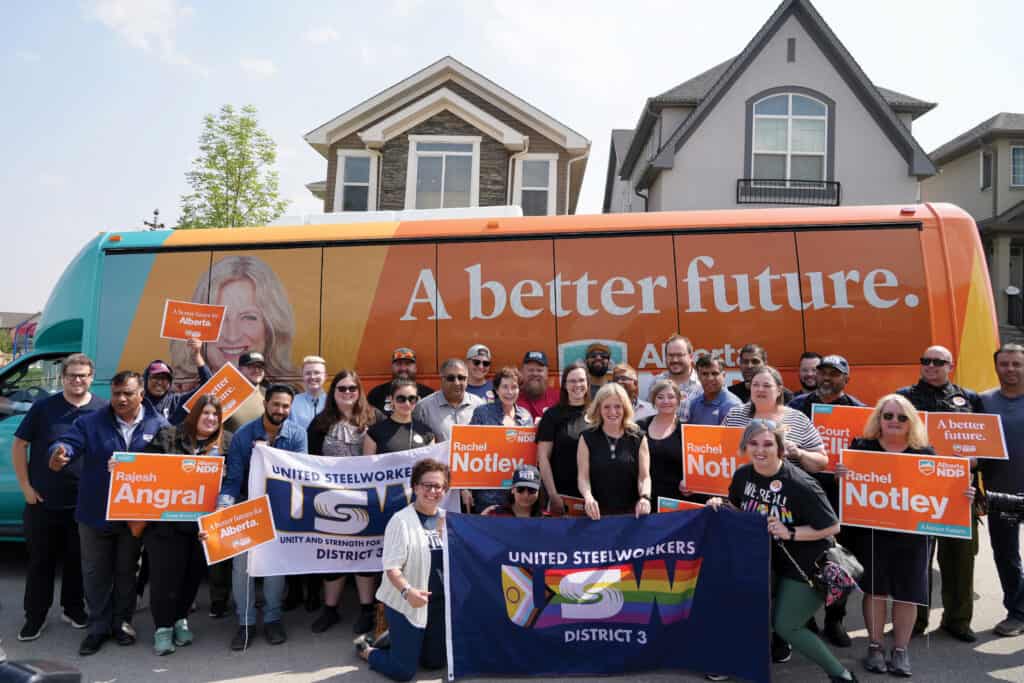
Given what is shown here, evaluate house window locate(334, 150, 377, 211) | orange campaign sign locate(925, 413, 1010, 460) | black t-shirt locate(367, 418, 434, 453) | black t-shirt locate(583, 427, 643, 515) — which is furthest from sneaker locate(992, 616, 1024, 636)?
house window locate(334, 150, 377, 211)

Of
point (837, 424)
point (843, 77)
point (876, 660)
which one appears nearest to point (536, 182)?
point (843, 77)

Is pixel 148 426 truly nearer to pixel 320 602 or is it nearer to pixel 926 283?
pixel 320 602

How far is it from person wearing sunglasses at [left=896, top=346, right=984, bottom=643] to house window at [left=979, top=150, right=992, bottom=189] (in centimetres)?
2878

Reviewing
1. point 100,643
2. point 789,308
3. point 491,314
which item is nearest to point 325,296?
point 491,314

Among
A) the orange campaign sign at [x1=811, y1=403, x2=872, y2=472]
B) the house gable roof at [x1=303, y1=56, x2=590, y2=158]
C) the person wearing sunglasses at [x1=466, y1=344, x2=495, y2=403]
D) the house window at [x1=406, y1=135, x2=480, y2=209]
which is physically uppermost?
the house gable roof at [x1=303, y1=56, x2=590, y2=158]

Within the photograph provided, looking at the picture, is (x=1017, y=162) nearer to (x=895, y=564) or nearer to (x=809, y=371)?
(x=809, y=371)

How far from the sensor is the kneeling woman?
433 cm

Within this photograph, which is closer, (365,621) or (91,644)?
(91,644)

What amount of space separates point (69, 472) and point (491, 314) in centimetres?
375

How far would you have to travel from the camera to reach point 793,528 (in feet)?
14.3

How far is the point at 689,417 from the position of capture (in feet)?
19.0

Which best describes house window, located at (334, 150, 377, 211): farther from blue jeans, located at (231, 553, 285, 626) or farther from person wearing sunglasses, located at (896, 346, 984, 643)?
person wearing sunglasses, located at (896, 346, 984, 643)

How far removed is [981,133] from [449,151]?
72.7 feet

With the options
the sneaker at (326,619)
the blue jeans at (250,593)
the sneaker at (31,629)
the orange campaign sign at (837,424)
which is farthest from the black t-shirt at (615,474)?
the sneaker at (31,629)
